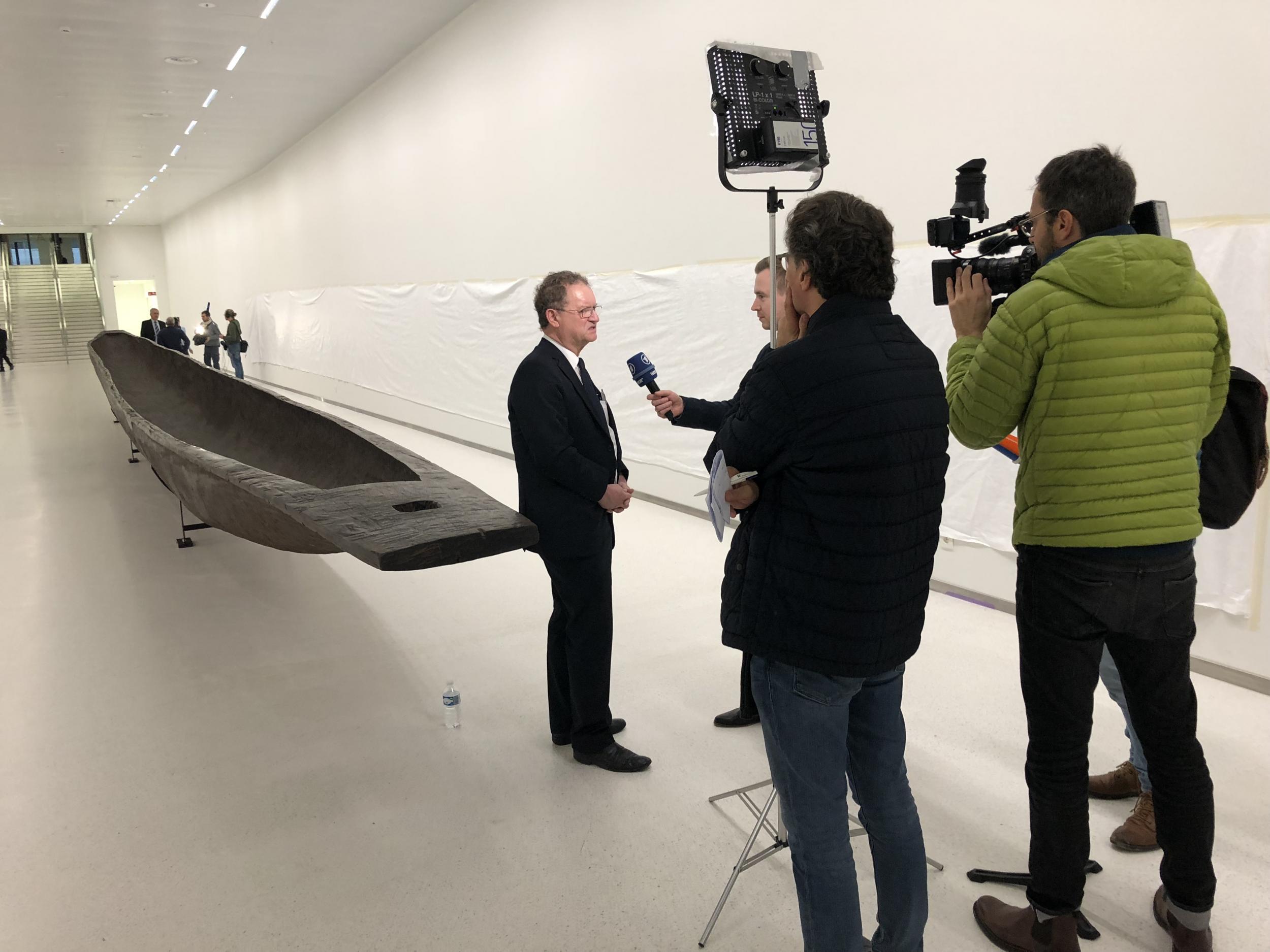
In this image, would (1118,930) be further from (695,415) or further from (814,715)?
(695,415)

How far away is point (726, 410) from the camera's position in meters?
2.54

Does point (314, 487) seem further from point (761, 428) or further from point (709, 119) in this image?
point (709, 119)

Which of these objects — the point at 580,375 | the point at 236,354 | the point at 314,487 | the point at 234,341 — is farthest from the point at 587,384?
the point at 236,354

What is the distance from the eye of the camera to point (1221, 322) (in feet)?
5.28

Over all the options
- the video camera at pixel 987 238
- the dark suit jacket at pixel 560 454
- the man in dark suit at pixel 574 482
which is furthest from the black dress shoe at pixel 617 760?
the video camera at pixel 987 238

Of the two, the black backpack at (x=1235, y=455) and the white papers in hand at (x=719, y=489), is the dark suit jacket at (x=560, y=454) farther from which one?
the black backpack at (x=1235, y=455)

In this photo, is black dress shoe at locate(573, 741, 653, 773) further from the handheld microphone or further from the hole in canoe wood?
the handheld microphone

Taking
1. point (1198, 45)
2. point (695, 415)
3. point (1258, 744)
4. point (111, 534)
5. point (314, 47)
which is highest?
point (314, 47)

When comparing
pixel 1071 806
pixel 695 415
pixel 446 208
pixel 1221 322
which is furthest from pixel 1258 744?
pixel 446 208

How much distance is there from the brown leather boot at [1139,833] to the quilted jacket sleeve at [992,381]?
3.65ft

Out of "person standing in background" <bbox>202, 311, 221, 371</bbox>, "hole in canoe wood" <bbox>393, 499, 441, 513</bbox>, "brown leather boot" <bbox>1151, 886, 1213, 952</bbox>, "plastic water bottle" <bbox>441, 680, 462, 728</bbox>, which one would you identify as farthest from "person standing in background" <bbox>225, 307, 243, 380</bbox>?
"brown leather boot" <bbox>1151, 886, 1213, 952</bbox>

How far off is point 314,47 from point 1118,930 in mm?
9979

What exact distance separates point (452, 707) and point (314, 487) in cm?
91

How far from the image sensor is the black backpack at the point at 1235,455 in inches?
69.4
